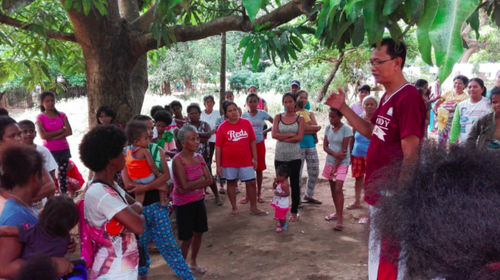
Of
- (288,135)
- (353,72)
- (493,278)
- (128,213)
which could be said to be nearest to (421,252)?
(493,278)

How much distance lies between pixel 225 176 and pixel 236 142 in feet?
1.67

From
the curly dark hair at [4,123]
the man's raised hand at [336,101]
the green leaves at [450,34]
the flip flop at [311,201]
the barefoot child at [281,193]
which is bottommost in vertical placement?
the flip flop at [311,201]

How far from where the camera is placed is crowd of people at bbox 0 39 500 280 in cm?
115

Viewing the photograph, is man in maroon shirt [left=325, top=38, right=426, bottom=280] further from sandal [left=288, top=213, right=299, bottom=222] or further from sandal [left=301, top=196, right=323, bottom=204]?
sandal [left=301, top=196, right=323, bottom=204]

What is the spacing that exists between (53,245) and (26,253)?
117 mm

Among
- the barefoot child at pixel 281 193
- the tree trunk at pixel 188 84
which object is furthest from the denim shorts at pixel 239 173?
the tree trunk at pixel 188 84

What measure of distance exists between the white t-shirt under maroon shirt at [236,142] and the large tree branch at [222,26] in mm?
1239

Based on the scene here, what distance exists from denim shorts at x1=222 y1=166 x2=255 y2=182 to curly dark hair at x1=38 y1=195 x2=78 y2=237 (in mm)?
3341

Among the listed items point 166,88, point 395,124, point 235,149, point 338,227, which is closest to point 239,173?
point 235,149

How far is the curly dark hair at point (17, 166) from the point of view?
190 centimetres

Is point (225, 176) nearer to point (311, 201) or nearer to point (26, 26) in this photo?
point (311, 201)

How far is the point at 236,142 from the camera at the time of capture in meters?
5.11

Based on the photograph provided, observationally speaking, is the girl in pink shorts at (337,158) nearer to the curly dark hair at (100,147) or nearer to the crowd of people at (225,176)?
the crowd of people at (225,176)

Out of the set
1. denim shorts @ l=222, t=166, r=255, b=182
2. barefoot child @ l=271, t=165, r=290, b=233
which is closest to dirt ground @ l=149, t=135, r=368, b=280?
barefoot child @ l=271, t=165, r=290, b=233
